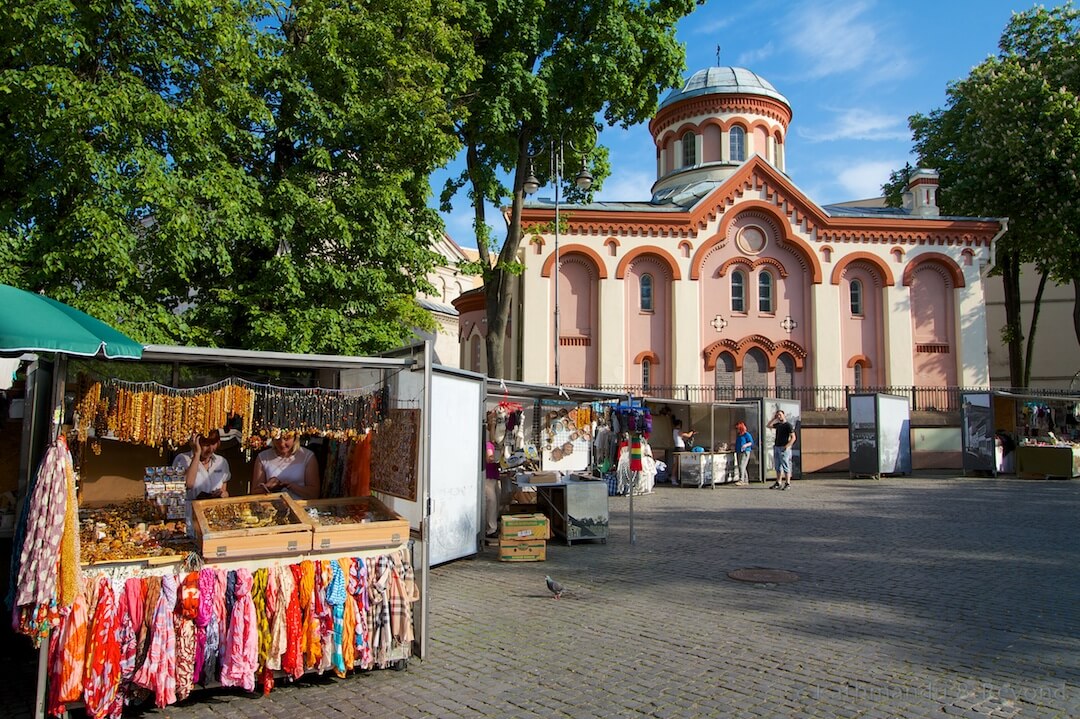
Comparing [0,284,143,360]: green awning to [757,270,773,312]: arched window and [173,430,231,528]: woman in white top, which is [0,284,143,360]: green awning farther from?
[757,270,773,312]: arched window

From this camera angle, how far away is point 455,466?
34.2ft

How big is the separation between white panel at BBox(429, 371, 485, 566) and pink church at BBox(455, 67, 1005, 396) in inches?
786

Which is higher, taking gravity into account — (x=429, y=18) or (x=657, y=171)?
(x=657, y=171)

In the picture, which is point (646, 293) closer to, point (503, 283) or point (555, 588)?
point (503, 283)

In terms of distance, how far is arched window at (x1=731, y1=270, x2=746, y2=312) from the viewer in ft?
108

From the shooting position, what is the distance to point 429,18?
15.6 meters

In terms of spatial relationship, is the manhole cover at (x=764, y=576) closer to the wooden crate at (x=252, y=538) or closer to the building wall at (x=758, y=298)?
the wooden crate at (x=252, y=538)


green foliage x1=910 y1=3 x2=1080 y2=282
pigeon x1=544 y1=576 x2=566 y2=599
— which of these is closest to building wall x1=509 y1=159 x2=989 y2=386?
green foliage x1=910 y1=3 x2=1080 y2=282

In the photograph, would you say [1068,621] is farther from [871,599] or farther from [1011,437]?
[1011,437]

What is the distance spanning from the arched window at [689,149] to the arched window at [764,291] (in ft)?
29.4

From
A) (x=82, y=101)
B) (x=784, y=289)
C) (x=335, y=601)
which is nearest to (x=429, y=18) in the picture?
(x=82, y=101)

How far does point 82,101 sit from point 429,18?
719cm

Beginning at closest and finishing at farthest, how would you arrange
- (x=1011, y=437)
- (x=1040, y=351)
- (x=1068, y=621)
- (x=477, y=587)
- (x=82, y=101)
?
(x=1068, y=621)
(x=477, y=587)
(x=82, y=101)
(x=1011, y=437)
(x=1040, y=351)

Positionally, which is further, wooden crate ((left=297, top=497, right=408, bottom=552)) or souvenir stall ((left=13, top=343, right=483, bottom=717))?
wooden crate ((left=297, top=497, right=408, bottom=552))
